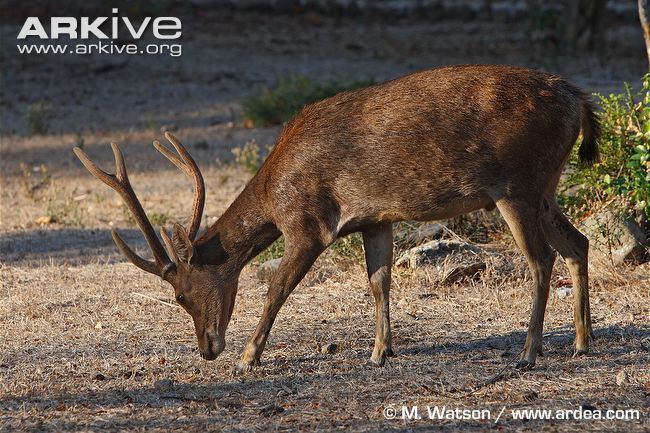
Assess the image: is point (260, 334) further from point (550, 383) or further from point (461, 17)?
point (461, 17)

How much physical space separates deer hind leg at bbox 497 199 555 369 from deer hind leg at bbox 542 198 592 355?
0.77ft

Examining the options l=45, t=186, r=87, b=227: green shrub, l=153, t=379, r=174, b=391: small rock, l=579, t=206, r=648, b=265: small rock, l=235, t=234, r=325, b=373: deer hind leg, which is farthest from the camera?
l=45, t=186, r=87, b=227: green shrub

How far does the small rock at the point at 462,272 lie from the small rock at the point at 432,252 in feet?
0.54

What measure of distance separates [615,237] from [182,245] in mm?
3260

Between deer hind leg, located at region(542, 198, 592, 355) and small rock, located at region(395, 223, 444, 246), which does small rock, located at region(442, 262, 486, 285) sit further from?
deer hind leg, located at region(542, 198, 592, 355)

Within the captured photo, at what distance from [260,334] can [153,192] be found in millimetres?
5810

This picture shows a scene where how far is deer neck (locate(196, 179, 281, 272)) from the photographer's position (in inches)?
253

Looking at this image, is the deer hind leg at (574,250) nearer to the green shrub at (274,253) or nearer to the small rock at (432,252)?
the small rock at (432,252)

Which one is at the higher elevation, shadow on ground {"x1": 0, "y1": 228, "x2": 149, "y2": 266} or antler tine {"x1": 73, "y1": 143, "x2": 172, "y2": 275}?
antler tine {"x1": 73, "y1": 143, "x2": 172, "y2": 275}

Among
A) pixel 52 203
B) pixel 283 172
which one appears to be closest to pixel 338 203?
pixel 283 172

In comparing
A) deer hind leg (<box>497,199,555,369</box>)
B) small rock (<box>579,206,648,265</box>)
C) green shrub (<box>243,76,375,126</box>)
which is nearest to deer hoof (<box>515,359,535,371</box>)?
deer hind leg (<box>497,199,555,369</box>)

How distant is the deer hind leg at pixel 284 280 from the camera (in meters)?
6.24

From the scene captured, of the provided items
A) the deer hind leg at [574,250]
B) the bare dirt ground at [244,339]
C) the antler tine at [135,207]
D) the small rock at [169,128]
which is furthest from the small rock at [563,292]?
the small rock at [169,128]

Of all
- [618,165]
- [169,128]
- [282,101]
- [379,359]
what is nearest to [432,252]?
[618,165]
